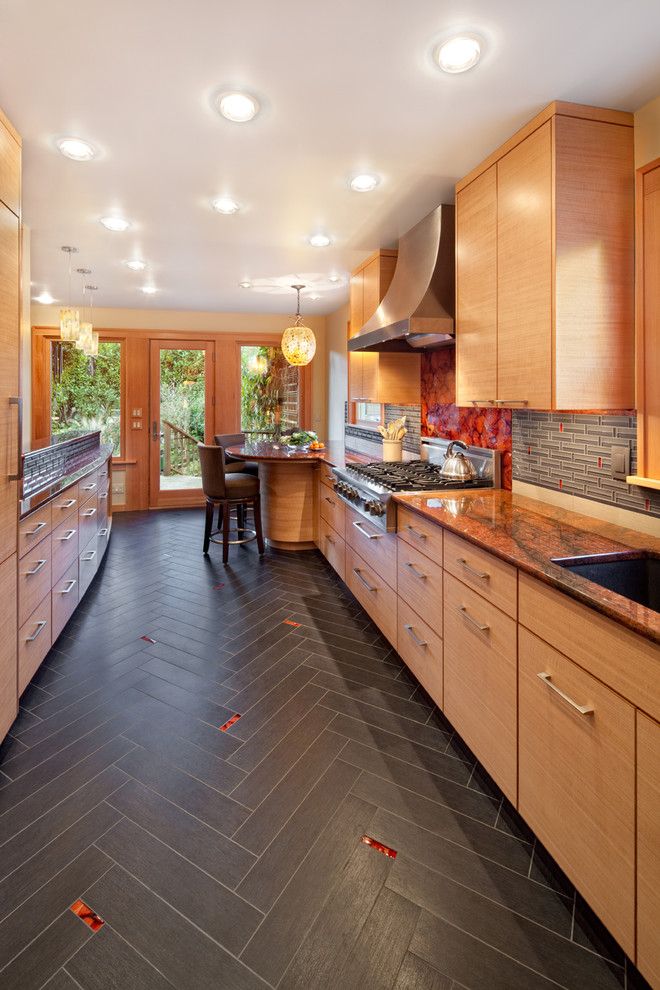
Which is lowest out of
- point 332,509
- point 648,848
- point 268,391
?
point 648,848

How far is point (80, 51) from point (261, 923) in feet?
8.97

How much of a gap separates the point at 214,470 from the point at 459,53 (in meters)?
3.49

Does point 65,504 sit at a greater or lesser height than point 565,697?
greater

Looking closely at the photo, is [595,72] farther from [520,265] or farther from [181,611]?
[181,611]

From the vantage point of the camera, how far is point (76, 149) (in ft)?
8.41

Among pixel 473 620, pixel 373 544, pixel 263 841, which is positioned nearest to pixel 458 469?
pixel 373 544

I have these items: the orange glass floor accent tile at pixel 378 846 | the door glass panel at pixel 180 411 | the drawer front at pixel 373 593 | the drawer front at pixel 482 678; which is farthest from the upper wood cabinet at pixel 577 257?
the door glass panel at pixel 180 411

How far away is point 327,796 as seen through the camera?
1.89 metres

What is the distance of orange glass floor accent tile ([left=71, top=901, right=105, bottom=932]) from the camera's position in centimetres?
140

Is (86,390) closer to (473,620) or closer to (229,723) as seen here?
(229,723)

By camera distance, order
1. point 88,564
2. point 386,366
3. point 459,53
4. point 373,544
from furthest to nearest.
Answer: point 386,366 → point 88,564 → point 373,544 → point 459,53

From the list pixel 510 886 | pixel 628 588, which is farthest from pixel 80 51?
pixel 510 886

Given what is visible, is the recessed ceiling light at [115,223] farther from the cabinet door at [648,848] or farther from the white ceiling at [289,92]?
the cabinet door at [648,848]

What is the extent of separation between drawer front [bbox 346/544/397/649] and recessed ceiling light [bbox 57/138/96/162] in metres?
2.55
